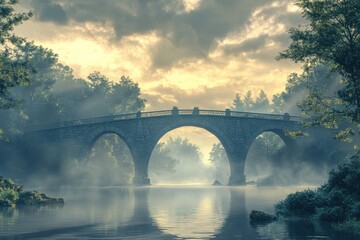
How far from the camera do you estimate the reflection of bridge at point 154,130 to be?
76562 millimetres

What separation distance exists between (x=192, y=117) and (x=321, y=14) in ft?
158

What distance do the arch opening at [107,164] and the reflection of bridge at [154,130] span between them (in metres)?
2.75

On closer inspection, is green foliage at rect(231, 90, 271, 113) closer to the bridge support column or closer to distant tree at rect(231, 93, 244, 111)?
distant tree at rect(231, 93, 244, 111)

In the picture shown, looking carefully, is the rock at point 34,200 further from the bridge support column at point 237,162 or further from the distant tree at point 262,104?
the distant tree at point 262,104

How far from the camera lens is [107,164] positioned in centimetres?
8850

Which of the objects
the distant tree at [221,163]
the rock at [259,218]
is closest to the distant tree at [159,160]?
the distant tree at [221,163]

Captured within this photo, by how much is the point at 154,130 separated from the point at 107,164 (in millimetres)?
16202

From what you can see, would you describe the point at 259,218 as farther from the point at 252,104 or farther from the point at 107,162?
the point at 252,104

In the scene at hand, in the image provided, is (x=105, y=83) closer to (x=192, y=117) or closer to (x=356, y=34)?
(x=192, y=117)

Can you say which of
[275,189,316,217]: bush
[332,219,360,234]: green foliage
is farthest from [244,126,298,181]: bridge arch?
[332,219,360,234]: green foliage

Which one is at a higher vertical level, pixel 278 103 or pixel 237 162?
pixel 278 103

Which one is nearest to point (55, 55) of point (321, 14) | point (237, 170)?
point (237, 170)

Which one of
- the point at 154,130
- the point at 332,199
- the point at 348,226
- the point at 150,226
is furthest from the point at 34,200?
the point at 154,130

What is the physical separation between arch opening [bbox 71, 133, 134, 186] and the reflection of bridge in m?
2.75
